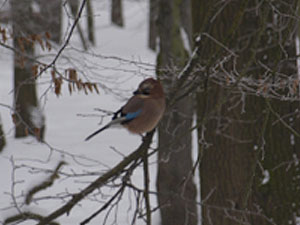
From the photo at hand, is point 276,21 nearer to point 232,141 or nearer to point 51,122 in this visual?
point 232,141

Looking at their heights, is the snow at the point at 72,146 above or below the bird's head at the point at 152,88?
below

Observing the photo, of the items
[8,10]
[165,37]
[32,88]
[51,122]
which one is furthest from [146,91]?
[51,122]

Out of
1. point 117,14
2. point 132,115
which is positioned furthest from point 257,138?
point 117,14

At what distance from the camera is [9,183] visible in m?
8.01

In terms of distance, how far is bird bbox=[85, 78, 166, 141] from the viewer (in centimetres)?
357

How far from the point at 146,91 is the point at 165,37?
12.4ft

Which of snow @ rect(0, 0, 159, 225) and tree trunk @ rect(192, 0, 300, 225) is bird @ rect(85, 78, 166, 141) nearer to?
snow @ rect(0, 0, 159, 225)

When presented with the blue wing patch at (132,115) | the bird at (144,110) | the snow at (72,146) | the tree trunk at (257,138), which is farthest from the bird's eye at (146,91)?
the tree trunk at (257,138)

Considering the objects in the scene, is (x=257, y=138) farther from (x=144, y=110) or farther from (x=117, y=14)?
(x=117, y=14)

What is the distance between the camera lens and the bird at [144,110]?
357 centimetres

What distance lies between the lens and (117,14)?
2758 centimetres

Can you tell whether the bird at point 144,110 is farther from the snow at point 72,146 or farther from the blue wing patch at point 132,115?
the snow at point 72,146

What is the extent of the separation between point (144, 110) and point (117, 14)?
24.6 meters

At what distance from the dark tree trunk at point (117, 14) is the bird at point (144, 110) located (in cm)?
2236
